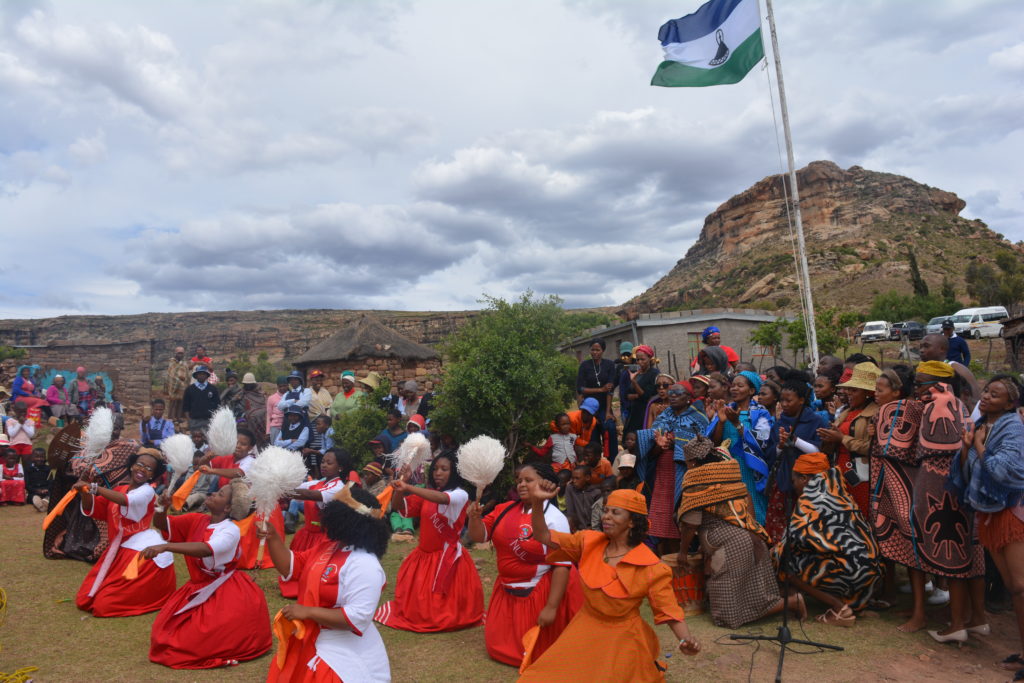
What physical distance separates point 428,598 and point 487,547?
269cm

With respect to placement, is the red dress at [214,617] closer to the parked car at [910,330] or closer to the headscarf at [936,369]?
the headscarf at [936,369]

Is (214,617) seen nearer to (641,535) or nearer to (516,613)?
(516,613)

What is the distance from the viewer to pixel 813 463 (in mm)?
5531

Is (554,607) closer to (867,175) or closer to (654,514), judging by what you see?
(654,514)

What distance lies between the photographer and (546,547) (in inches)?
Answer: 177

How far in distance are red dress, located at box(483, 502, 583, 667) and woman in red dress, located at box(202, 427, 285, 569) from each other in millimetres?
1909

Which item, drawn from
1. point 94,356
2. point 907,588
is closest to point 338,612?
point 907,588

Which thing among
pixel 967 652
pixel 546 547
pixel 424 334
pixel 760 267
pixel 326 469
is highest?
pixel 760 267

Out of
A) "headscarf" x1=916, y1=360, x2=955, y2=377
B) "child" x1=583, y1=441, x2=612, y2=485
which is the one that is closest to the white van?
"child" x1=583, y1=441, x2=612, y2=485

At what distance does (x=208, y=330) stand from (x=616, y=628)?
192 ft

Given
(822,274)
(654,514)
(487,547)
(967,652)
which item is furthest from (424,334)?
(822,274)

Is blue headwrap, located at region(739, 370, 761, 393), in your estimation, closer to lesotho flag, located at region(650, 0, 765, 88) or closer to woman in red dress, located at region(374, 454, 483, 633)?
woman in red dress, located at region(374, 454, 483, 633)

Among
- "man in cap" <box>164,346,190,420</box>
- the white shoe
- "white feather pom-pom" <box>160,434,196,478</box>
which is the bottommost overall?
the white shoe

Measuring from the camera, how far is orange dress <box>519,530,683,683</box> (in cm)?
371
